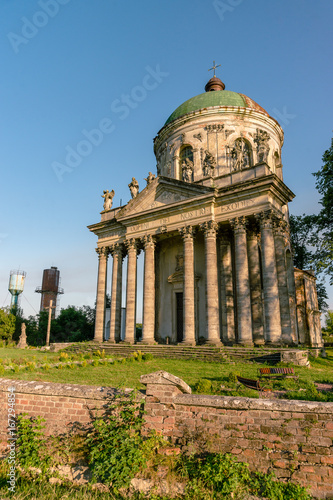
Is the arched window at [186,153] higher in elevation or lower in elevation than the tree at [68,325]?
higher

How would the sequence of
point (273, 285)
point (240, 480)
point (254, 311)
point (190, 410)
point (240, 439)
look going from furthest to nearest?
point (254, 311), point (273, 285), point (190, 410), point (240, 439), point (240, 480)

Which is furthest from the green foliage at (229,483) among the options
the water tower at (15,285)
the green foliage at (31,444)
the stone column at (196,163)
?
the water tower at (15,285)

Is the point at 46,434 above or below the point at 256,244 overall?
below

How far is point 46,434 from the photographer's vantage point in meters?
7.09

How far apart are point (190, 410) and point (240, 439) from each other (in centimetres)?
100

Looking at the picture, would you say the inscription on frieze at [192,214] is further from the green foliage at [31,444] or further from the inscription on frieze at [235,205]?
the green foliage at [31,444]

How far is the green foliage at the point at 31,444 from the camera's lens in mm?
6727

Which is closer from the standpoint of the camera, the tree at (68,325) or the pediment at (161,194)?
the pediment at (161,194)

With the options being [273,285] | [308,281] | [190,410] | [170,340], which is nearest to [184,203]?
[273,285]

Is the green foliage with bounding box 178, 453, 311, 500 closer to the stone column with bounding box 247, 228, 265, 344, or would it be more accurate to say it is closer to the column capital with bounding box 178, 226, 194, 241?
the stone column with bounding box 247, 228, 265, 344

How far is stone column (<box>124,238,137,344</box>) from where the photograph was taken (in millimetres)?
25625

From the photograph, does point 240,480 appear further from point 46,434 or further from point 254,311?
point 254,311

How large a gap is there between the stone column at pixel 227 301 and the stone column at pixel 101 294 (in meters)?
10.1

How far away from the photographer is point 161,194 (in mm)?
26047
